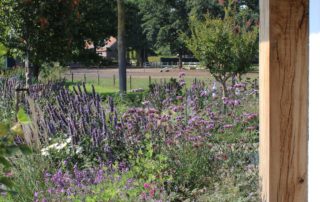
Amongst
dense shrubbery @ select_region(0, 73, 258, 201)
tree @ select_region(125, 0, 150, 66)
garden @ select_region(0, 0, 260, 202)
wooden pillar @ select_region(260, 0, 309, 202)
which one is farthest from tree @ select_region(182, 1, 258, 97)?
tree @ select_region(125, 0, 150, 66)

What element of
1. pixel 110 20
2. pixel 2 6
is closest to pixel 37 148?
pixel 2 6

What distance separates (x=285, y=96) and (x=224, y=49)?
11.6 meters

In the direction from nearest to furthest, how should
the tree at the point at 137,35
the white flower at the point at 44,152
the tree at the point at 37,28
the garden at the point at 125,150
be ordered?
the garden at the point at 125,150 < the white flower at the point at 44,152 < the tree at the point at 37,28 < the tree at the point at 137,35

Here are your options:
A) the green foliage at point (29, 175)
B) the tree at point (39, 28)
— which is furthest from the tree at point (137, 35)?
the green foliage at point (29, 175)

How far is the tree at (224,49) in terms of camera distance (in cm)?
1377

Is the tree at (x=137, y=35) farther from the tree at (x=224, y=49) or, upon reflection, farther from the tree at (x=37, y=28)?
the tree at (x=37, y=28)

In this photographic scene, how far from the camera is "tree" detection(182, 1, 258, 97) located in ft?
45.2

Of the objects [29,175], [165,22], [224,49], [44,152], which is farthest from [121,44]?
[165,22]

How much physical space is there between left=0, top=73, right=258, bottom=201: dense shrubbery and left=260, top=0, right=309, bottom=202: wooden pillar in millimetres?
1315

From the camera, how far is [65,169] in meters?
5.19

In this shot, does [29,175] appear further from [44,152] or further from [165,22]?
[165,22]

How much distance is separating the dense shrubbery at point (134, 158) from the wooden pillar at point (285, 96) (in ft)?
4.32

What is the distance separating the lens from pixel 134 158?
16.6 feet

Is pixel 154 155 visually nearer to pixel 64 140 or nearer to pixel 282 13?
pixel 64 140
